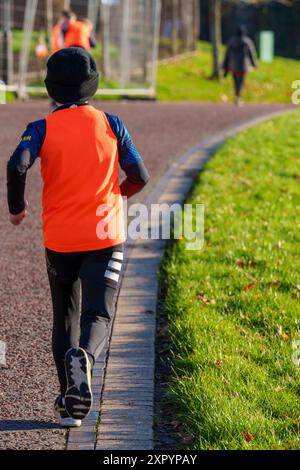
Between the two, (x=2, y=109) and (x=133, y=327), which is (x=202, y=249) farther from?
(x=2, y=109)

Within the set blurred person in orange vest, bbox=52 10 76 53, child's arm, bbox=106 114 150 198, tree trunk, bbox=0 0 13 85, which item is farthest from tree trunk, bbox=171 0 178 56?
child's arm, bbox=106 114 150 198

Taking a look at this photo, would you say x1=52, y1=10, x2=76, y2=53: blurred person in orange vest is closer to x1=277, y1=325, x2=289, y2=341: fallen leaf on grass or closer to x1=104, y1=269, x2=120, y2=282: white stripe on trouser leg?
x1=277, y1=325, x2=289, y2=341: fallen leaf on grass

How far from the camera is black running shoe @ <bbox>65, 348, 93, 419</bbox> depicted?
4.55m

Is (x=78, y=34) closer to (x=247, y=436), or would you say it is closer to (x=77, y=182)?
(x=77, y=182)

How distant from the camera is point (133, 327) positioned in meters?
6.52

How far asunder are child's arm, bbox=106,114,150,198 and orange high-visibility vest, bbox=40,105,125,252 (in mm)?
84

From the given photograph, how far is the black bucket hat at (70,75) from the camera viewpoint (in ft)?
16.1

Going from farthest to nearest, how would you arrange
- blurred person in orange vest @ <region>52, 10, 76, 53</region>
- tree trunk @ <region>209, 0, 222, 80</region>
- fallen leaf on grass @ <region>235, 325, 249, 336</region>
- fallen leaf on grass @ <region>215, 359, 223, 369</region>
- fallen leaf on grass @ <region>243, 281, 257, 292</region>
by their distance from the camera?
1. tree trunk @ <region>209, 0, 222, 80</region>
2. blurred person in orange vest @ <region>52, 10, 76, 53</region>
3. fallen leaf on grass @ <region>243, 281, 257, 292</region>
4. fallen leaf on grass @ <region>235, 325, 249, 336</region>
5. fallen leaf on grass @ <region>215, 359, 223, 369</region>

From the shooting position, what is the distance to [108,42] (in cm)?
2667

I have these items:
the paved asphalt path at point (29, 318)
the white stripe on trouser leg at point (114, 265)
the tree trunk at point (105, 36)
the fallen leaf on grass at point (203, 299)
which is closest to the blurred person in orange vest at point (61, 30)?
the tree trunk at point (105, 36)

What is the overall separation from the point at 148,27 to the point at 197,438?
2260cm

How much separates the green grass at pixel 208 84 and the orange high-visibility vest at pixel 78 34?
8.30 metres

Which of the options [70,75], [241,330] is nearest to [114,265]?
[70,75]
